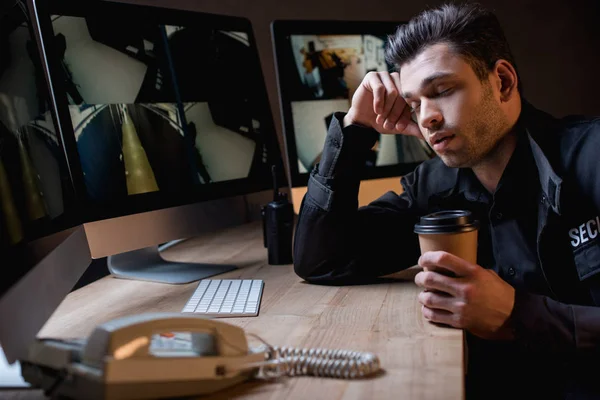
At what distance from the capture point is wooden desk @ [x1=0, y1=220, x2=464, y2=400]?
783mm

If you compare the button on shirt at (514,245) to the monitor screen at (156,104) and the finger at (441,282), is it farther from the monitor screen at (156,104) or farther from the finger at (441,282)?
the monitor screen at (156,104)


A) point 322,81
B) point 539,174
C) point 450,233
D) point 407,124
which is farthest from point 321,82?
point 450,233

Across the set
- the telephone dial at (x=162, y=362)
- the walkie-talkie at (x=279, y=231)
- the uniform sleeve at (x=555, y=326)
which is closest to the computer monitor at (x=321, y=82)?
the walkie-talkie at (x=279, y=231)

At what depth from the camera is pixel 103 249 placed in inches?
53.8

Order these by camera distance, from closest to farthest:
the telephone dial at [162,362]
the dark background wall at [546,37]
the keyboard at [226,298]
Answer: the telephone dial at [162,362]
the keyboard at [226,298]
the dark background wall at [546,37]

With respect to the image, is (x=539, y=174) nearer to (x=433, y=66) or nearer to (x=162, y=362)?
(x=433, y=66)

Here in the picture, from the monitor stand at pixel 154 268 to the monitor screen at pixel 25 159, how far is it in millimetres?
319

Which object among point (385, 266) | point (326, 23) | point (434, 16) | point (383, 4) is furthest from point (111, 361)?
Answer: point (383, 4)

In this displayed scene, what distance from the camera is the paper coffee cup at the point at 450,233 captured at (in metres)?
1.01

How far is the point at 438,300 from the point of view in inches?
40.4

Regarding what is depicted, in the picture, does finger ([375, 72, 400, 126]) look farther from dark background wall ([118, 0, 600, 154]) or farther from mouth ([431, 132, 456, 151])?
dark background wall ([118, 0, 600, 154])

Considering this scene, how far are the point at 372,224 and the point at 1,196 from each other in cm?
87

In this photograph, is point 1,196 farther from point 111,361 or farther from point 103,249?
point 103,249

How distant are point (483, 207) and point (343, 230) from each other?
0.31 meters
